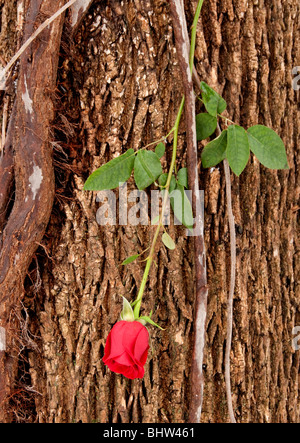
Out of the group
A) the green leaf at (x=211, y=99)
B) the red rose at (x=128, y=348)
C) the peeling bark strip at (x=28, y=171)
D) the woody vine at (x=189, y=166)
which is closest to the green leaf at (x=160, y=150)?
the woody vine at (x=189, y=166)

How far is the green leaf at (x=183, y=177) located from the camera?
792 mm

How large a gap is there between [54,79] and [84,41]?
0.39 ft

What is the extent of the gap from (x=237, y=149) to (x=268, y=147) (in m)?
0.06

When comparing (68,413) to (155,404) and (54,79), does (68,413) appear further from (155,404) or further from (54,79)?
(54,79)

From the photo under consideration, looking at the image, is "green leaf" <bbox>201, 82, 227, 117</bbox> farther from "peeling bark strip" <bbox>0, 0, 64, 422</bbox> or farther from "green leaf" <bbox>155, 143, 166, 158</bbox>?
"peeling bark strip" <bbox>0, 0, 64, 422</bbox>

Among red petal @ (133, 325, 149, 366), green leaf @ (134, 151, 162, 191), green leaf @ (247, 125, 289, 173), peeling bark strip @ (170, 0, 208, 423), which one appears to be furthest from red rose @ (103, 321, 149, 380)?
green leaf @ (247, 125, 289, 173)

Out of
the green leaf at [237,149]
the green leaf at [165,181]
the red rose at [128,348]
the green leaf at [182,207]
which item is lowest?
the red rose at [128,348]

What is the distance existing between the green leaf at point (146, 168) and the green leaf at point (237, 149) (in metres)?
0.14

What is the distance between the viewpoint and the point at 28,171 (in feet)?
2.60

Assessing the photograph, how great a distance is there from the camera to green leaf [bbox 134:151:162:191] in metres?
0.76

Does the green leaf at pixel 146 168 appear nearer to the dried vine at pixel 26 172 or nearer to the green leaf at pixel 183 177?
the green leaf at pixel 183 177

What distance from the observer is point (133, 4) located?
2.67 feet
